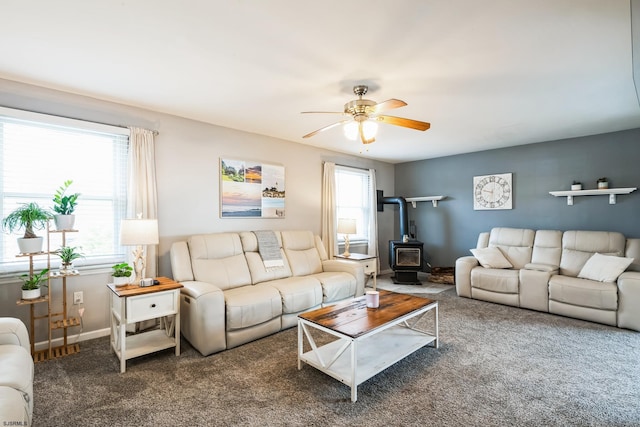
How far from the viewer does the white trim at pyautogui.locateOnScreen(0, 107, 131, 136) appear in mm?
2646

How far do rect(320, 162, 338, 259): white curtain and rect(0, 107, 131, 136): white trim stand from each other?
2938 mm

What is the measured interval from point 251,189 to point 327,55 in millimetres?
2414

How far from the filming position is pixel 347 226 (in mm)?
4801

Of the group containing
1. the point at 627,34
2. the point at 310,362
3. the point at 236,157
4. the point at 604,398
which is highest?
the point at 627,34

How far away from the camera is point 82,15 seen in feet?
5.94

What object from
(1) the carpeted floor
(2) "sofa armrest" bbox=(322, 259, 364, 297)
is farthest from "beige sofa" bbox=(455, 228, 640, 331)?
(2) "sofa armrest" bbox=(322, 259, 364, 297)

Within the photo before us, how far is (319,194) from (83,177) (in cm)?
318

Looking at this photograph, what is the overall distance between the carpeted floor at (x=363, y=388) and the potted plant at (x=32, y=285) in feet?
1.93

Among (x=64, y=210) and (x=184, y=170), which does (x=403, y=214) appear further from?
(x=64, y=210)

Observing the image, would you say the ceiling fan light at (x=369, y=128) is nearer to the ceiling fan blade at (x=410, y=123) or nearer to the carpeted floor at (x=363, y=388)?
the ceiling fan blade at (x=410, y=123)

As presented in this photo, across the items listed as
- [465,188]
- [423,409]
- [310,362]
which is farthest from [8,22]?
[465,188]

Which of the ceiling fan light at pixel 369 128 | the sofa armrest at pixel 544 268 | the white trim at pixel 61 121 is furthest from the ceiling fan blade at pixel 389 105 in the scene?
the sofa armrest at pixel 544 268

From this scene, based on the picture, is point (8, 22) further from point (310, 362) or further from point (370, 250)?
point (370, 250)

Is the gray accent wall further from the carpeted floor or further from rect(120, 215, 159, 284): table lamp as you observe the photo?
rect(120, 215, 159, 284): table lamp
